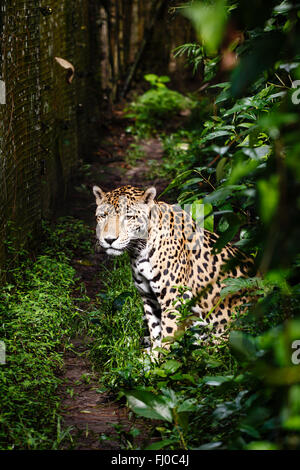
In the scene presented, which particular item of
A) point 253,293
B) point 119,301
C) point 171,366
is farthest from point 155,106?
point 253,293

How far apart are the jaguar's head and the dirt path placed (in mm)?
916

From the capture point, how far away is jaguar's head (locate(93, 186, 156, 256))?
14.6 feet

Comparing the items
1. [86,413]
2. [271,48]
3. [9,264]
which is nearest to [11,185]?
[9,264]

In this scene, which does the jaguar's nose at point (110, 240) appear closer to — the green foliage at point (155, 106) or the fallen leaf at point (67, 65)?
the fallen leaf at point (67, 65)

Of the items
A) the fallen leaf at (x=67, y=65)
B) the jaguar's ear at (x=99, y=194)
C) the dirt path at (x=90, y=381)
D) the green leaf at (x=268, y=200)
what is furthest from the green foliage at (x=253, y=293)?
the fallen leaf at (x=67, y=65)

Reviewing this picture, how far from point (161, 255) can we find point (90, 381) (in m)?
1.10

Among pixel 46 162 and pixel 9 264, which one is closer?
pixel 9 264

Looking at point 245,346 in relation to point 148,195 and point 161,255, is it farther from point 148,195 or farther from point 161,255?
point 148,195

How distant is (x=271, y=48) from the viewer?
177 cm

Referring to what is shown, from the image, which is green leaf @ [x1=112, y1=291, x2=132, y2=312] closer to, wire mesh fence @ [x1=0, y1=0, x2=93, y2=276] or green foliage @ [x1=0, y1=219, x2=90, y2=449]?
green foliage @ [x1=0, y1=219, x2=90, y2=449]

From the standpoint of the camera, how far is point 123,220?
14.8 feet
